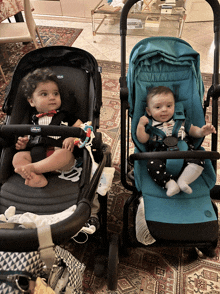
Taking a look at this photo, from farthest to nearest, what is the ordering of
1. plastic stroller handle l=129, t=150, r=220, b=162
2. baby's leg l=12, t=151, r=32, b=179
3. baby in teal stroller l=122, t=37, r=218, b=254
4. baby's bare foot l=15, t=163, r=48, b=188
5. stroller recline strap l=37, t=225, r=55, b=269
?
baby's leg l=12, t=151, r=32, b=179
baby's bare foot l=15, t=163, r=48, b=188
baby in teal stroller l=122, t=37, r=218, b=254
plastic stroller handle l=129, t=150, r=220, b=162
stroller recline strap l=37, t=225, r=55, b=269

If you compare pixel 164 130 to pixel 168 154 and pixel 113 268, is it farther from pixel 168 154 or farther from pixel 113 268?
pixel 113 268

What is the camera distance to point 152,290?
124 cm

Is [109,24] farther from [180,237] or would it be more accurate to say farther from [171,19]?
[180,237]

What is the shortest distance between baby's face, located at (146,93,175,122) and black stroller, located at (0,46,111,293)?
0.31m

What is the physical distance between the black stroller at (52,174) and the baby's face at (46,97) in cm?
7

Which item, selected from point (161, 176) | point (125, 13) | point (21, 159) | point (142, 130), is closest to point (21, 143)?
point (21, 159)

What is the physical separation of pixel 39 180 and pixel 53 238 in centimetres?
53

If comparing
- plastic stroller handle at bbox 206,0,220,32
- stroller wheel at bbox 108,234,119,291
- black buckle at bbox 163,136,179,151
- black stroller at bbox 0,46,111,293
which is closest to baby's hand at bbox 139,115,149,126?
black buckle at bbox 163,136,179,151

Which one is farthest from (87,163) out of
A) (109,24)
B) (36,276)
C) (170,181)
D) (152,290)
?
(109,24)

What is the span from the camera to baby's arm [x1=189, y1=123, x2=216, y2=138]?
120 cm

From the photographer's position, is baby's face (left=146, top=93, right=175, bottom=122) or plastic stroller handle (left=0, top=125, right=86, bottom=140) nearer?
plastic stroller handle (left=0, top=125, right=86, bottom=140)

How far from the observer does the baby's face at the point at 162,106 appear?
1.29 meters

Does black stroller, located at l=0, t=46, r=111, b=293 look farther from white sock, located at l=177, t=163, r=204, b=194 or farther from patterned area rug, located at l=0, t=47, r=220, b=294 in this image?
white sock, located at l=177, t=163, r=204, b=194

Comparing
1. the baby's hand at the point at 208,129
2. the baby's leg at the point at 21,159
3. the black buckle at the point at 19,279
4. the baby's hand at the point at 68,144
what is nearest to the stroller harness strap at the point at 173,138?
the baby's hand at the point at 208,129
